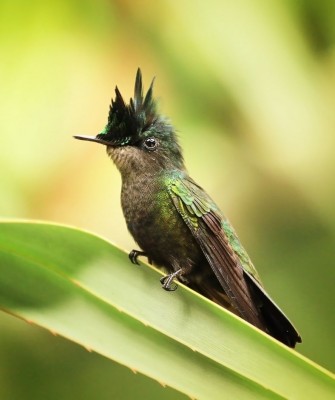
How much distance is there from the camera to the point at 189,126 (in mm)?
1716

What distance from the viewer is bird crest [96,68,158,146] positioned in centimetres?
108

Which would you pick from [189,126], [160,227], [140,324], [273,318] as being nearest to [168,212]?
[160,227]

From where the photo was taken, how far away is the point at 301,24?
181 centimetres

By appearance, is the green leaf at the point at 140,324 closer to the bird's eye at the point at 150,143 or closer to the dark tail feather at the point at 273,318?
the dark tail feather at the point at 273,318

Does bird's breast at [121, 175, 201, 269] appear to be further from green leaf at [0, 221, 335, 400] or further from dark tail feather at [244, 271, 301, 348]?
green leaf at [0, 221, 335, 400]

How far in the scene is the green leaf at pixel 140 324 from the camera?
74cm

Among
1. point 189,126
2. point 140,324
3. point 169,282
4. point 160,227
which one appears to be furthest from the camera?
point 189,126

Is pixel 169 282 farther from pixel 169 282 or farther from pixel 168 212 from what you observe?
pixel 168 212

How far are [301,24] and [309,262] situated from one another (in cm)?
72

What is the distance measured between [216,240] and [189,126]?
2.24 feet

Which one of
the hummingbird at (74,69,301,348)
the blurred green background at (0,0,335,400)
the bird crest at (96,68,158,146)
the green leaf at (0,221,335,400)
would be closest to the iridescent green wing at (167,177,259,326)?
the hummingbird at (74,69,301,348)

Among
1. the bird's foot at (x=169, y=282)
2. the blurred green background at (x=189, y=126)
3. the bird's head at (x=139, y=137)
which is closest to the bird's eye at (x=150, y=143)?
the bird's head at (x=139, y=137)

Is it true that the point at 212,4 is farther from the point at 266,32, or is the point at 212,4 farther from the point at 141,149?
the point at 141,149

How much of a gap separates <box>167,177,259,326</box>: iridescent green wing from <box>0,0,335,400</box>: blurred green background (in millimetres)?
426
